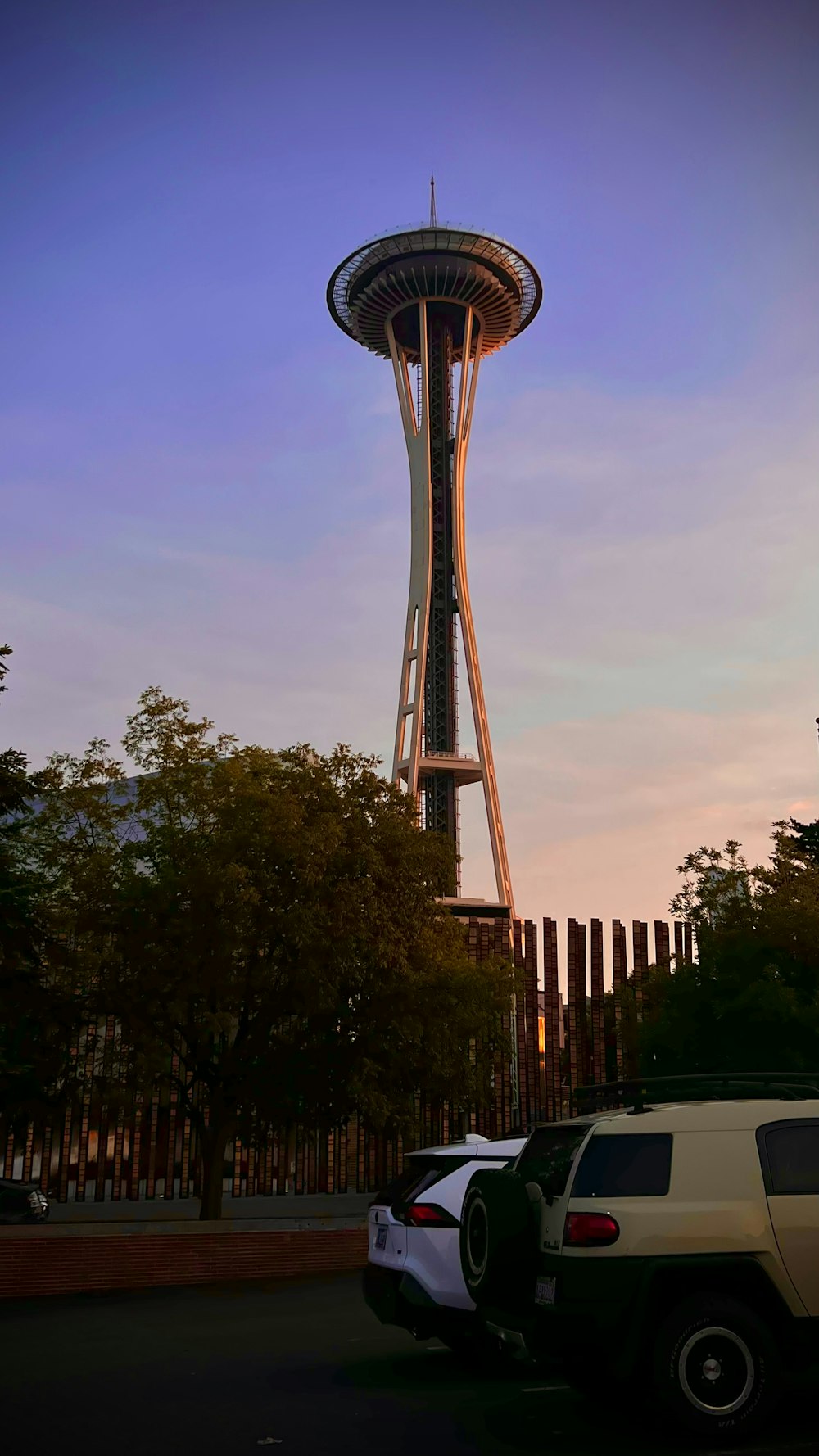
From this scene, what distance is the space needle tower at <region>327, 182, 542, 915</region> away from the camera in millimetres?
73438

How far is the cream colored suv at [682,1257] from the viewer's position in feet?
22.9

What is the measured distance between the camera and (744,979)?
2702 centimetres

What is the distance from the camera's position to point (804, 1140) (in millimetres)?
7469

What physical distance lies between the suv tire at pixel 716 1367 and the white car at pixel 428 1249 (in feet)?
6.99

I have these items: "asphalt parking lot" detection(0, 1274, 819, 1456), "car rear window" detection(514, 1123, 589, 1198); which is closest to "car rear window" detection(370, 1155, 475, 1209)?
"asphalt parking lot" detection(0, 1274, 819, 1456)

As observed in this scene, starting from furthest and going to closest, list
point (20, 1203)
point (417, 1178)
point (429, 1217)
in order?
1. point (20, 1203)
2. point (417, 1178)
3. point (429, 1217)

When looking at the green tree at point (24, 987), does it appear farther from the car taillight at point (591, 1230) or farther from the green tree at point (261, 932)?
the car taillight at point (591, 1230)

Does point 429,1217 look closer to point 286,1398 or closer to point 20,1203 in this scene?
point 286,1398

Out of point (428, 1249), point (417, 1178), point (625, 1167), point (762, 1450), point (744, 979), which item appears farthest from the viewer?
point (744, 979)

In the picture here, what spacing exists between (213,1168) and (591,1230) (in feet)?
53.2

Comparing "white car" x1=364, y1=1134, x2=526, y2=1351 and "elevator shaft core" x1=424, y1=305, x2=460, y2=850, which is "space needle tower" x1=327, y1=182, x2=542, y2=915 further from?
"white car" x1=364, y1=1134, x2=526, y2=1351

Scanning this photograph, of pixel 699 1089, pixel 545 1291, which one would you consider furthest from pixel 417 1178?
pixel 545 1291

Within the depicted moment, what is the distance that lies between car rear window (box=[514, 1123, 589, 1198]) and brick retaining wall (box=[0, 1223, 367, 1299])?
8.42m

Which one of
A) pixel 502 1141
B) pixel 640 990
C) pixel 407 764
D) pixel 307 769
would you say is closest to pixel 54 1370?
pixel 502 1141
